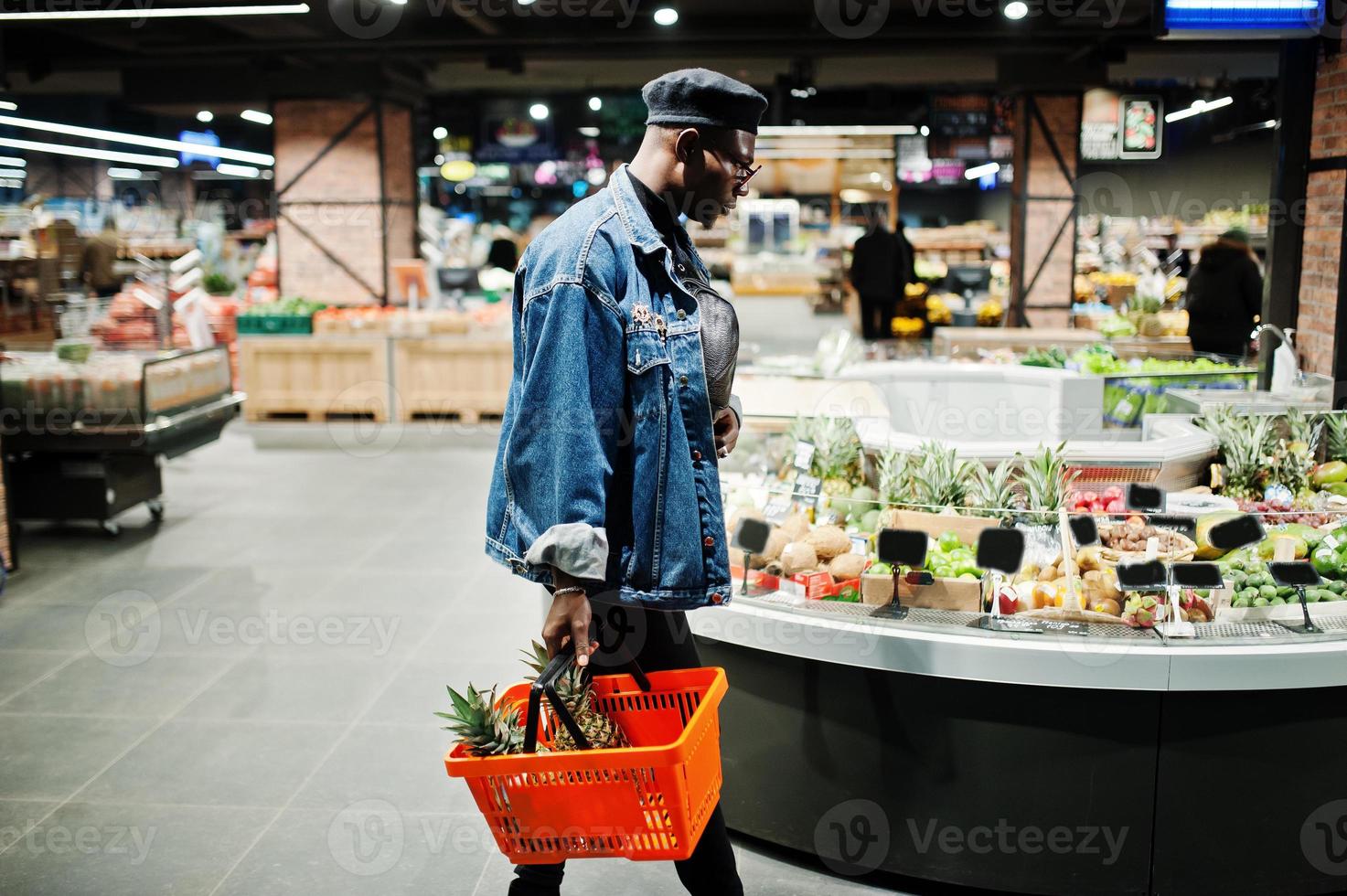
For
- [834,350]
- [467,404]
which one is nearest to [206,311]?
[467,404]

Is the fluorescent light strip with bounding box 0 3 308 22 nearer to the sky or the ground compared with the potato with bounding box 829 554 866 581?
nearer to the sky

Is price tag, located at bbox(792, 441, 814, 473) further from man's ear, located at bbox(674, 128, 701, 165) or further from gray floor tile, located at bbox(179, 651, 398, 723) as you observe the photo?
man's ear, located at bbox(674, 128, 701, 165)

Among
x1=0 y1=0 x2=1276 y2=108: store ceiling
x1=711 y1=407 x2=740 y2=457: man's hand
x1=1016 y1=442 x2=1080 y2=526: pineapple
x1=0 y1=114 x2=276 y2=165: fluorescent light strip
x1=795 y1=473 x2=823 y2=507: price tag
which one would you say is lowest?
x1=795 y1=473 x2=823 y2=507: price tag

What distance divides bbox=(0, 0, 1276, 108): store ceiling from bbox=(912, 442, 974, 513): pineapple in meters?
7.05

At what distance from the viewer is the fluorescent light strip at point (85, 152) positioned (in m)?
16.4

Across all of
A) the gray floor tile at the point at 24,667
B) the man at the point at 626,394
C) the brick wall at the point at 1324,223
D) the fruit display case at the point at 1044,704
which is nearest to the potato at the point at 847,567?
the fruit display case at the point at 1044,704

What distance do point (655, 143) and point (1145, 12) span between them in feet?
31.5

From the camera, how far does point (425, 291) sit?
11961 mm

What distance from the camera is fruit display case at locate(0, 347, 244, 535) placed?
6.72 m

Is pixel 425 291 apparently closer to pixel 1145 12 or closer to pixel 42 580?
pixel 42 580

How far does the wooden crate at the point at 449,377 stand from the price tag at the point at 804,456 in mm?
6588

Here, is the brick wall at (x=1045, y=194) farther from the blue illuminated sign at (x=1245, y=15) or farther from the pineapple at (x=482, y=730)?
the pineapple at (x=482, y=730)

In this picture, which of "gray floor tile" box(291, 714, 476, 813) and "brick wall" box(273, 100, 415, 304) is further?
"brick wall" box(273, 100, 415, 304)

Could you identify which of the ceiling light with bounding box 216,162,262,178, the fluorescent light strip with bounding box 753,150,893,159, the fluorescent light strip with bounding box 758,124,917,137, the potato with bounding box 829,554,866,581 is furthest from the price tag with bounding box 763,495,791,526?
the ceiling light with bounding box 216,162,262,178
